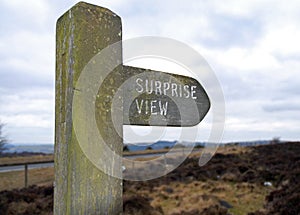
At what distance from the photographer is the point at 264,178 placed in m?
9.16

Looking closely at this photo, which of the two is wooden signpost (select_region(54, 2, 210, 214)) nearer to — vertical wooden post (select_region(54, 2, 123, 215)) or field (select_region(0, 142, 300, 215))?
vertical wooden post (select_region(54, 2, 123, 215))

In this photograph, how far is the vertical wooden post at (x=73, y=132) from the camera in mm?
1176

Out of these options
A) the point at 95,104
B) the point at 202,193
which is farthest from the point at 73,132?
the point at 202,193

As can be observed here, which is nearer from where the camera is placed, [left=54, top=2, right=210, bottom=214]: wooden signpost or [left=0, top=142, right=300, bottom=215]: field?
[left=54, top=2, right=210, bottom=214]: wooden signpost

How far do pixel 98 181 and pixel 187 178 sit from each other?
9.65 meters

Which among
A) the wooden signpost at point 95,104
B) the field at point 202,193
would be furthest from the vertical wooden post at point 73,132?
the field at point 202,193

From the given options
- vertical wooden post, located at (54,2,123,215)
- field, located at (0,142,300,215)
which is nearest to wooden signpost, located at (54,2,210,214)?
vertical wooden post, located at (54,2,123,215)

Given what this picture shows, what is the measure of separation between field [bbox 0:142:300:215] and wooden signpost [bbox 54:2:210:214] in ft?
14.0

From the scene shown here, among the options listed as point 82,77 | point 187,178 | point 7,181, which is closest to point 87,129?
point 82,77

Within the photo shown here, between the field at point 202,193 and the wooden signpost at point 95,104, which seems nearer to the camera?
the wooden signpost at point 95,104

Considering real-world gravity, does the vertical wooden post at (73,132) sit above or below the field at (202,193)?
above

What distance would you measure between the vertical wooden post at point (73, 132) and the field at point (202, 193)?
4353 mm

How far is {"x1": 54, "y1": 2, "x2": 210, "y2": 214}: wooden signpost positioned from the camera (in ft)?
3.88

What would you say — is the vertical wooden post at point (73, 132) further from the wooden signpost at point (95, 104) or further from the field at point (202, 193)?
the field at point (202, 193)
